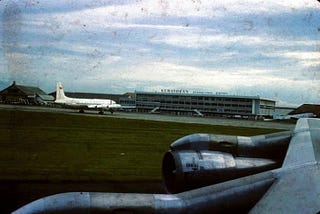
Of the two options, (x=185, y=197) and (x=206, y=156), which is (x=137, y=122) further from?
(x=185, y=197)

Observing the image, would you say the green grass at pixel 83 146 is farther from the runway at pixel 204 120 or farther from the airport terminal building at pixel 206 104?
the airport terminal building at pixel 206 104

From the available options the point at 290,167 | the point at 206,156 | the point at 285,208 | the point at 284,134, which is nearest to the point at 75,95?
the point at 206,156

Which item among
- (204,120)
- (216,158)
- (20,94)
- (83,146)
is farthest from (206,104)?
(20,94)

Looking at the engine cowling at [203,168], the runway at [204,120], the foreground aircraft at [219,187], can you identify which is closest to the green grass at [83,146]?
the runway at [204,120]

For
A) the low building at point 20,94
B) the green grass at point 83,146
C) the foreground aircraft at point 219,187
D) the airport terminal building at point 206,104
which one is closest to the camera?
the foreground aircraft at point 219,187

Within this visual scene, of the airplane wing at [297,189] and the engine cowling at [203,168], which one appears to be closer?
the airplane wing at [297,189]

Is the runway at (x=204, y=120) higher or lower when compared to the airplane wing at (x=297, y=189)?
higher

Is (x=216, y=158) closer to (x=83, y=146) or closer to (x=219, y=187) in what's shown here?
(x=219, y=187)

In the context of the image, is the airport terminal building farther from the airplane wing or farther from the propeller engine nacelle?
the airplane wing
